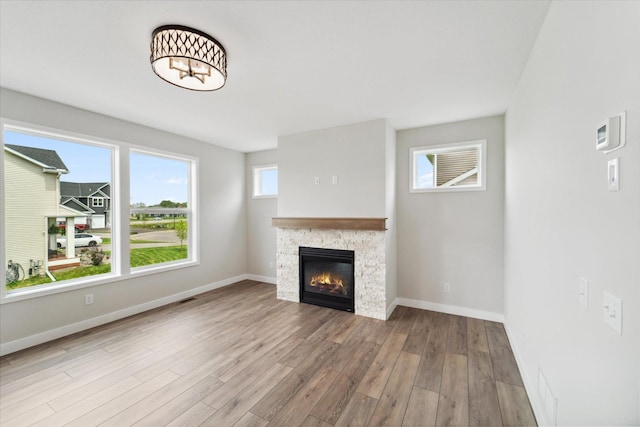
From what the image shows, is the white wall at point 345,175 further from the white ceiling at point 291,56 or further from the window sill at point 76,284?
the window sill at point 76,284

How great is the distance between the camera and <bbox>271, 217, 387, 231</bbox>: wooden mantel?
343 cm

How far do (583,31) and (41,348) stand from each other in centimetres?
490

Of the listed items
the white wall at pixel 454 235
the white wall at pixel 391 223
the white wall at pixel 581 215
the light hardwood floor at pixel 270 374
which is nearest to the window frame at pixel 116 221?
the light hardwood floor at pixel 270 374

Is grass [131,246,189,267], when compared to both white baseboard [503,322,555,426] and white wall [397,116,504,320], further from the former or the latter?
white baseboard [503,322,555,426]

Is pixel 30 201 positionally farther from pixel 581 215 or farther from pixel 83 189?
pixel 581 215

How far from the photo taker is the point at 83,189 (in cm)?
328

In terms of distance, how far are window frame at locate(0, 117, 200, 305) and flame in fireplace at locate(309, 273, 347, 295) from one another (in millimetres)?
2146

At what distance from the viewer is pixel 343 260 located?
3.75 m

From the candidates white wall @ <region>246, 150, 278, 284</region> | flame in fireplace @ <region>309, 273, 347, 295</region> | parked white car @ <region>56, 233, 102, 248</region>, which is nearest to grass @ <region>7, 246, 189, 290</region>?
parked white car @ <region>56, 233, 102, 248</region>

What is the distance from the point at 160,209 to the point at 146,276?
3.43 ft

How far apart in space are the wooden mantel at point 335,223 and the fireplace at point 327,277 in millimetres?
371

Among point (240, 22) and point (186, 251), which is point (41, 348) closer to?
point (186, 251)

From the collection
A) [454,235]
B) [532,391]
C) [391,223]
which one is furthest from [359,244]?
[532,391]

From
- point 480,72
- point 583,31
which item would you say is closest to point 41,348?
point 583,31
